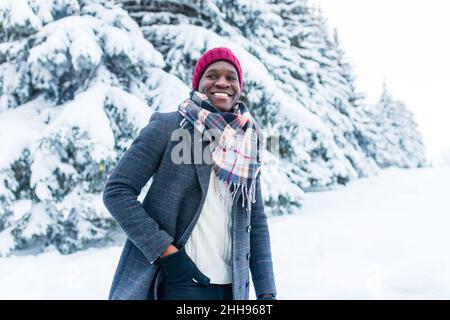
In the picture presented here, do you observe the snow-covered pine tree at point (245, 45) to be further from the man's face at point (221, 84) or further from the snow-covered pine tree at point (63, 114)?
the man's face at point (221, 84)

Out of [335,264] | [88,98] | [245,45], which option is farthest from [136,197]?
[245,45]

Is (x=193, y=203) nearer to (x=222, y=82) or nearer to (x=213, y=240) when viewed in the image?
(x=213, y=240)

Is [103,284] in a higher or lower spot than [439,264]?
lower

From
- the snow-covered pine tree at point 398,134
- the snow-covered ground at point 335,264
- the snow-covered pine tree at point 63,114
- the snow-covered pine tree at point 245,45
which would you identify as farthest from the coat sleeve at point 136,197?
the snow-covered pine tree at point 398,134

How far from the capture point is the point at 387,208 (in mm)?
8430

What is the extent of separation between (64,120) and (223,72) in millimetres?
4120

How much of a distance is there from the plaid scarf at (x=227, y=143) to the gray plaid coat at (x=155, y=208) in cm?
6

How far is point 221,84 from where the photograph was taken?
202cm

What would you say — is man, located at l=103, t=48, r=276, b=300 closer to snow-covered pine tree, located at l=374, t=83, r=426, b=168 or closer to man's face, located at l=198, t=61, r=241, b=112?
man's face, located at l=198, t=61, r=241, b=112

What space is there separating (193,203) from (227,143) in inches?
14.4

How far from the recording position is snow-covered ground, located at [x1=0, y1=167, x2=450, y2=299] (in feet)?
14.7

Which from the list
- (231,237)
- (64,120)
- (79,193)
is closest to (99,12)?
(64,120)

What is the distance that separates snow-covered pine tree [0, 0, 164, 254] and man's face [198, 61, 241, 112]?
142 inches
